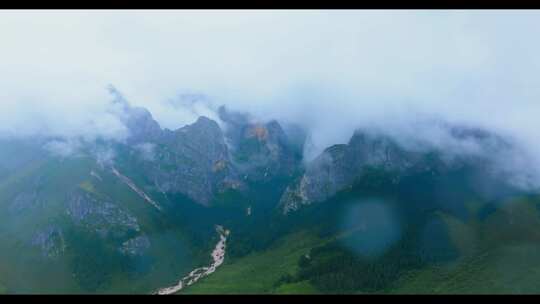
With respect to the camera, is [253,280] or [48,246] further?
[48,246]

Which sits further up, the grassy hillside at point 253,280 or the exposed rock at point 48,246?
the exposed rock at point 48,246

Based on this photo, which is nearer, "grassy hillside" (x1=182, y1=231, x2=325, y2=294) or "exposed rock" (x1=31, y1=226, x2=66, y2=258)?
"grassy hillside" (x1=182, y1=231, x2=325, y2=294)

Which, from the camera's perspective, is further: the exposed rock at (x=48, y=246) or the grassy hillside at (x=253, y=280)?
the exposed rock at (x=48, y=246)

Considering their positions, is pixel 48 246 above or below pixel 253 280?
above

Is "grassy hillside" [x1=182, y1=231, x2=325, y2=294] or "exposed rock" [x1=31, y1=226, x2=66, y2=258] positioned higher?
"exposed rock" [x1=31, y1=226, x2=66, y2=258]

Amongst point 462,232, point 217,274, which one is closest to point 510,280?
point 462,232
